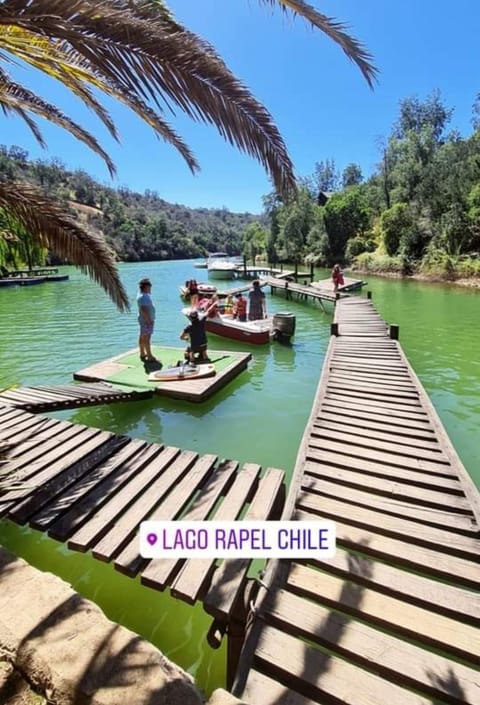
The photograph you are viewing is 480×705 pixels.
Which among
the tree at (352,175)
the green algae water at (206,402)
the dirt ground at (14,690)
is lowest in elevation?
the green algae water at (206,402)

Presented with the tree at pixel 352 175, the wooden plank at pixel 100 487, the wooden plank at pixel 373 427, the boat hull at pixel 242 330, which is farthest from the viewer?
the tree at pixel 352 175

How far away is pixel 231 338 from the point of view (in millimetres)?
11516

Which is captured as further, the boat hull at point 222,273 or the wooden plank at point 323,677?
the boat hull at point 222,273

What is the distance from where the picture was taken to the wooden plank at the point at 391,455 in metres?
3.80

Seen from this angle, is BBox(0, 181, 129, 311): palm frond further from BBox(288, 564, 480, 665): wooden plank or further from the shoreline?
the shoreline

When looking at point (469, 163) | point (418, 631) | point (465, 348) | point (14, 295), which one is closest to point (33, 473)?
point (418, 631)

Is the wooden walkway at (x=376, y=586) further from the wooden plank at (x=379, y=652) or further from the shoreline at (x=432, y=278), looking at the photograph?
the shoreline at (x=432, y=278)

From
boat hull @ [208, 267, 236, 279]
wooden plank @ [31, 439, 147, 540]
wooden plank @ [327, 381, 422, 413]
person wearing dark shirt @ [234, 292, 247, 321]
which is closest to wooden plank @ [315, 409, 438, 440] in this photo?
wooden plank @ [327, 381, 422, 413]

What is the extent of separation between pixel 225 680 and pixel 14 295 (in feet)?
90.0

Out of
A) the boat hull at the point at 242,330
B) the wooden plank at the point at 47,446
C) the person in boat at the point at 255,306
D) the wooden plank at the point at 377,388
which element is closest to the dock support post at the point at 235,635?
the wooden plank at the point at 47,446

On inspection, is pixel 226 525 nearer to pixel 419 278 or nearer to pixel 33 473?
pixel 33 473

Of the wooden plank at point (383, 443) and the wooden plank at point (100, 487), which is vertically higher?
the wooden plank at point (100, 487)

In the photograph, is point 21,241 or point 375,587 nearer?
point 375,587

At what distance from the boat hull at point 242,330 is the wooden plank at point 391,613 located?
8506 mm
